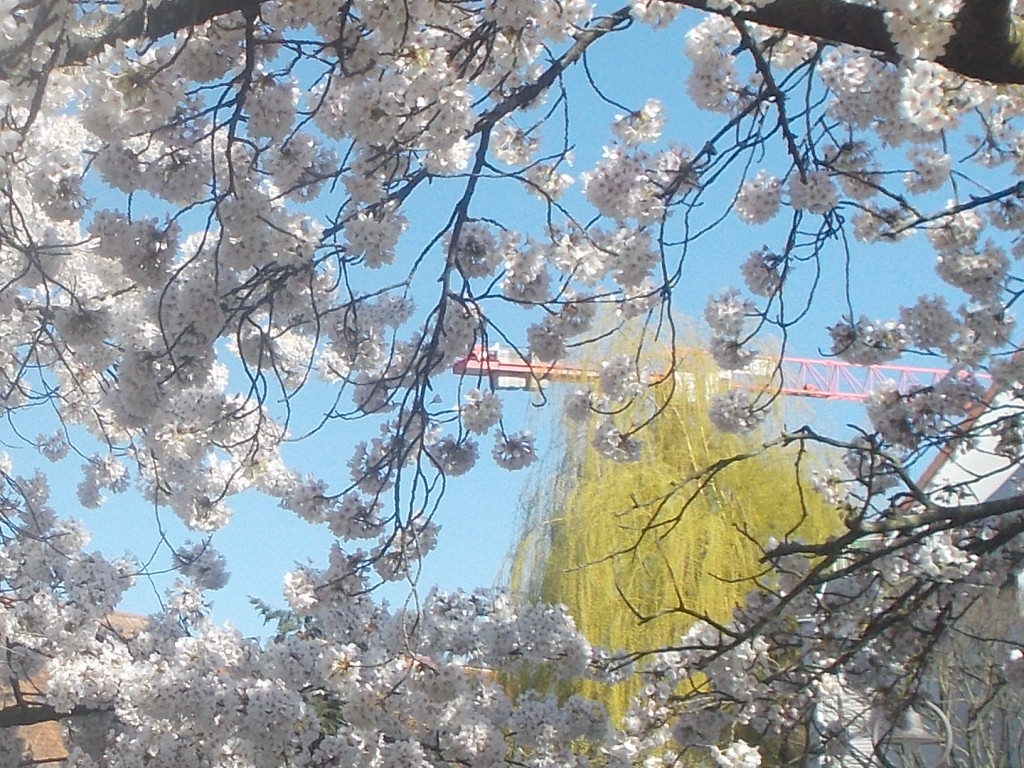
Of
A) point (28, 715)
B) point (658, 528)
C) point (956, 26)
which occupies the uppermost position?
point (658, 528)

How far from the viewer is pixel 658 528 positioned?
10.5 m

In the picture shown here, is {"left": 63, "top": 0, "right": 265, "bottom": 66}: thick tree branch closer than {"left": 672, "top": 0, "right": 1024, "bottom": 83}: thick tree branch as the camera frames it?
No

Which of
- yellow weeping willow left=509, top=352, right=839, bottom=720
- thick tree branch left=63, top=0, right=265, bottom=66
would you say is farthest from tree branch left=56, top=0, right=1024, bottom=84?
yellow weeping willow left=509, top=352, right=839, bottom=720

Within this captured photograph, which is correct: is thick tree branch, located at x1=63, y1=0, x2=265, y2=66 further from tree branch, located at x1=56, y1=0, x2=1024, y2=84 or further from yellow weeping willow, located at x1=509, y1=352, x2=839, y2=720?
yellow weeping willow, located at x1=509, y1=352, x2=839, y2=720

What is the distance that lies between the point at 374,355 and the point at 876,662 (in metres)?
2.54

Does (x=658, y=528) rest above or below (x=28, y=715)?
above

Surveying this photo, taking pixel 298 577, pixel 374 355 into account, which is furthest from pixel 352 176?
pixel 298 577

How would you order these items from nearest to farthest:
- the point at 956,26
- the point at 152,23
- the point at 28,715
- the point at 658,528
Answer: the point at 956,26 → the point at 152,23 → the point at 28,715 → the point at 658,528

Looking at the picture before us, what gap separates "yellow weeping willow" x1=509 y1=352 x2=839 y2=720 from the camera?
32.1 ft

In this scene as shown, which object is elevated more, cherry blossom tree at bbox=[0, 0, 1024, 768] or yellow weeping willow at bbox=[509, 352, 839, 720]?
yellow weeping willow at bbox=[509, 352, 839, 720]

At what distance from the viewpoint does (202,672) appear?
Answer: 5.46 m

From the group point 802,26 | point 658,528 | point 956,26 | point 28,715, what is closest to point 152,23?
point 802,26

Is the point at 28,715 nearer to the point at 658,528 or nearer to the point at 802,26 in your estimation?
the point at 802,26

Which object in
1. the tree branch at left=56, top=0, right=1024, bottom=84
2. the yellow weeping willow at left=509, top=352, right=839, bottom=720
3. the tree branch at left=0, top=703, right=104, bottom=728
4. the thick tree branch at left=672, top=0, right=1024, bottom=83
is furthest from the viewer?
the yellow weeping willow at left=509, top=352, right=839, bottom=720
